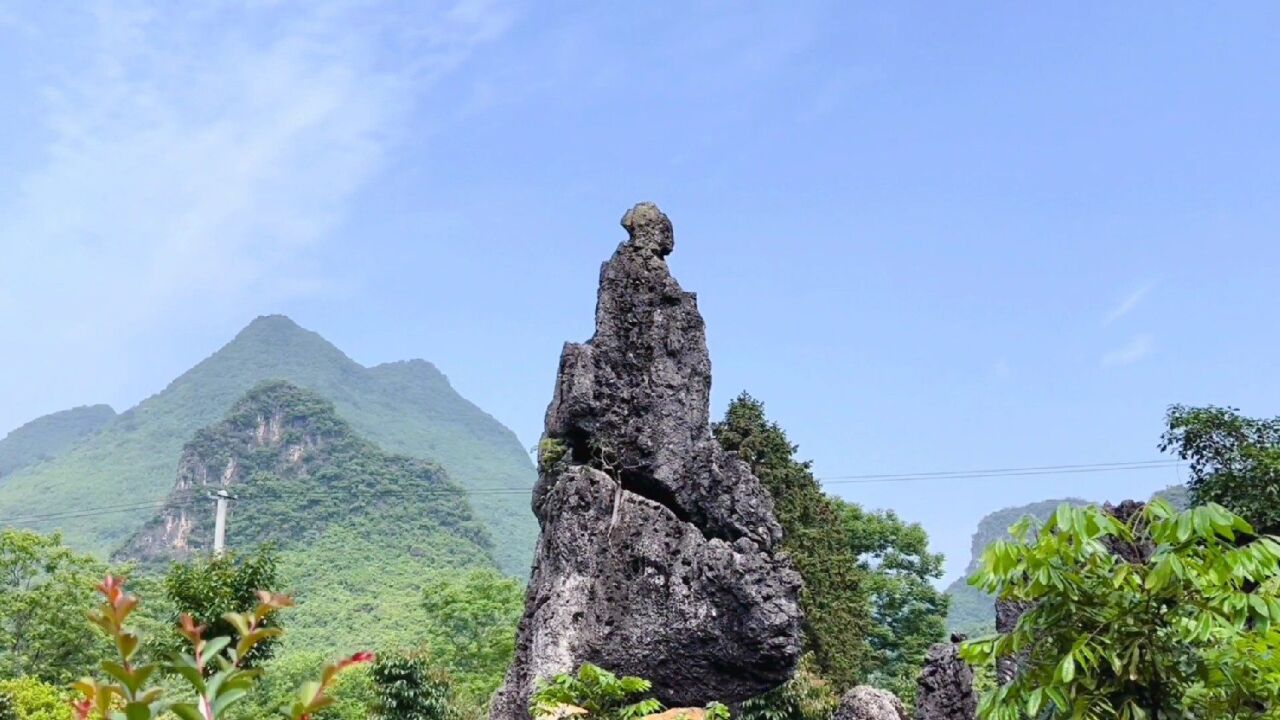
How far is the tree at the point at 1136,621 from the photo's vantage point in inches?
131

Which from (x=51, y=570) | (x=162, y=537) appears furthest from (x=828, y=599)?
(x=162, y=537)

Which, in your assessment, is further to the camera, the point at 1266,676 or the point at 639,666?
the point at 639,666

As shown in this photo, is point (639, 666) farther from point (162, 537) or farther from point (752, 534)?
point (162, 537)

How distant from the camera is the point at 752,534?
12930mm

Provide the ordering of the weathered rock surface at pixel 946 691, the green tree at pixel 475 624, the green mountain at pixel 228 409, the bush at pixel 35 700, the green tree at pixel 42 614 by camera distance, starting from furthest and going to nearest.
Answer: the green mountain at pixel 228 409 < the green tree at pixel 475 624 < the green tree at pixel 42 614 < the bush at pixel 35 700 < the weathered rock surface at pixel 946 691

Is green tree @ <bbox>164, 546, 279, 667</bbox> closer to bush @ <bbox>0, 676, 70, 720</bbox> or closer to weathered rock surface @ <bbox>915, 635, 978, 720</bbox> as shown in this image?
bush @ <bbox>0, 676, 70, 720</bbox>

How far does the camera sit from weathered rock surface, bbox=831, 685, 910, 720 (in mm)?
12164

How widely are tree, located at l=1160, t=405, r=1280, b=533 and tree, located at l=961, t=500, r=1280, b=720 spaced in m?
13.8

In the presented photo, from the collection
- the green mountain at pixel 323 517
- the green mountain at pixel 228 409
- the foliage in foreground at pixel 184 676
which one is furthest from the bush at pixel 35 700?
the green mountain at pixel 228 409

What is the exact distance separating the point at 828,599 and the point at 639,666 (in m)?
10.2

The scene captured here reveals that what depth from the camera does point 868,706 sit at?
1224 centimetres

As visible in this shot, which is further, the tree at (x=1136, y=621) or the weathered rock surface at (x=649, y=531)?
the weathered rock surface at (x=649, y=531)

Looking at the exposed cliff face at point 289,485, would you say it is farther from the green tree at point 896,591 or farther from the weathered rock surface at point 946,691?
the weathered rock surface at point 946,691

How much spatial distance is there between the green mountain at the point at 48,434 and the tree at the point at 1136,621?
474 ft
